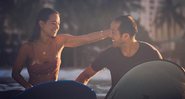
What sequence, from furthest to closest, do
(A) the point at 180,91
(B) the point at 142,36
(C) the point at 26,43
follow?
(B) the point at 142,36 → (C) the point at 26,43 → (A) the point at 180,91

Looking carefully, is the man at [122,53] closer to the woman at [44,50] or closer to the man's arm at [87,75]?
the man's arm at [87,75]

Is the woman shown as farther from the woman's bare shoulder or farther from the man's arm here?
the man's arm

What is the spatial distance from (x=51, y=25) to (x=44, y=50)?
27cm

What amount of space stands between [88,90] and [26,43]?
113cm

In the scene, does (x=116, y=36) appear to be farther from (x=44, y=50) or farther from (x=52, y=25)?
(x=44, y=50)

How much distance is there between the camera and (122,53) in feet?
9.44

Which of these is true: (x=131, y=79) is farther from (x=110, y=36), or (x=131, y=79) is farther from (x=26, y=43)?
(x=26, y=43)

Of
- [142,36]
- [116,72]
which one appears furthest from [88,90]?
[142,36]

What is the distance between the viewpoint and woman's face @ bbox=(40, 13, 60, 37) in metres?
3.14

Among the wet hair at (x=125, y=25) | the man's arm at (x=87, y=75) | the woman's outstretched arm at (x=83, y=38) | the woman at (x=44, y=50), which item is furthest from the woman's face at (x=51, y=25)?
the wet hair at (x=125, y=25)

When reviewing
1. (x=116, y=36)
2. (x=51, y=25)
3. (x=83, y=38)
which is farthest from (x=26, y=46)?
(x=116, y=36)

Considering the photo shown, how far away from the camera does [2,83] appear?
382 cm

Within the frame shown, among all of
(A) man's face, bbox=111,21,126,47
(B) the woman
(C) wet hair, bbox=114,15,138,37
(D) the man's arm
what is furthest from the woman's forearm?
(D) the man's arm

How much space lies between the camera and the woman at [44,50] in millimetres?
3121
